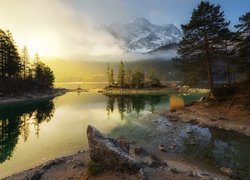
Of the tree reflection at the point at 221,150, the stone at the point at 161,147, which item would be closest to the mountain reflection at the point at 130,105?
the tree reflection at the point at 221,150

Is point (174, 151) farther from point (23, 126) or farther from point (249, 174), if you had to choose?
point (23, 126)

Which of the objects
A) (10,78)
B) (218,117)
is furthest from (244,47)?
(10,78)

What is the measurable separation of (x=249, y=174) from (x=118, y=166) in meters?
9.29

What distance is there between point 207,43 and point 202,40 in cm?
130

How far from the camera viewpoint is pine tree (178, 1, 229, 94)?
137ft

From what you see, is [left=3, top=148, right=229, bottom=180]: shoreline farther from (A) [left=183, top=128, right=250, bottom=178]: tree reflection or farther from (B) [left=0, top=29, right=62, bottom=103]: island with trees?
(B) [left=0, top=29, right=62, bottom=103]: island with trees

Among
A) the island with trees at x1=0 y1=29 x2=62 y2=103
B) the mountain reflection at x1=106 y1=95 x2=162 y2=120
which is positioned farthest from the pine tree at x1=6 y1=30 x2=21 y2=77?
the mountain reflection at x1=106 y1=95 x2=162 y2=120

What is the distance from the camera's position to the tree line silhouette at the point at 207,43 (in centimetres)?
4178

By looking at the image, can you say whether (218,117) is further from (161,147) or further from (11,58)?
(11,58)

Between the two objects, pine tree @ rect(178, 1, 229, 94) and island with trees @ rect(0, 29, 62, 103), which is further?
island with trees @ rect(0, 29, 62, 103)

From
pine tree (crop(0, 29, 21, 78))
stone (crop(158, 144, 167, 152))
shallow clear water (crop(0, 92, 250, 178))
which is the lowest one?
shallow clear water (crop(0, 92, 250, 178))

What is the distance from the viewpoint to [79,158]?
18.3 meters

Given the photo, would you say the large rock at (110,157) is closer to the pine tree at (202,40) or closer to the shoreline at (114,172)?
the shoreline at (114,172)

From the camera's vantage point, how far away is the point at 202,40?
42938mm
